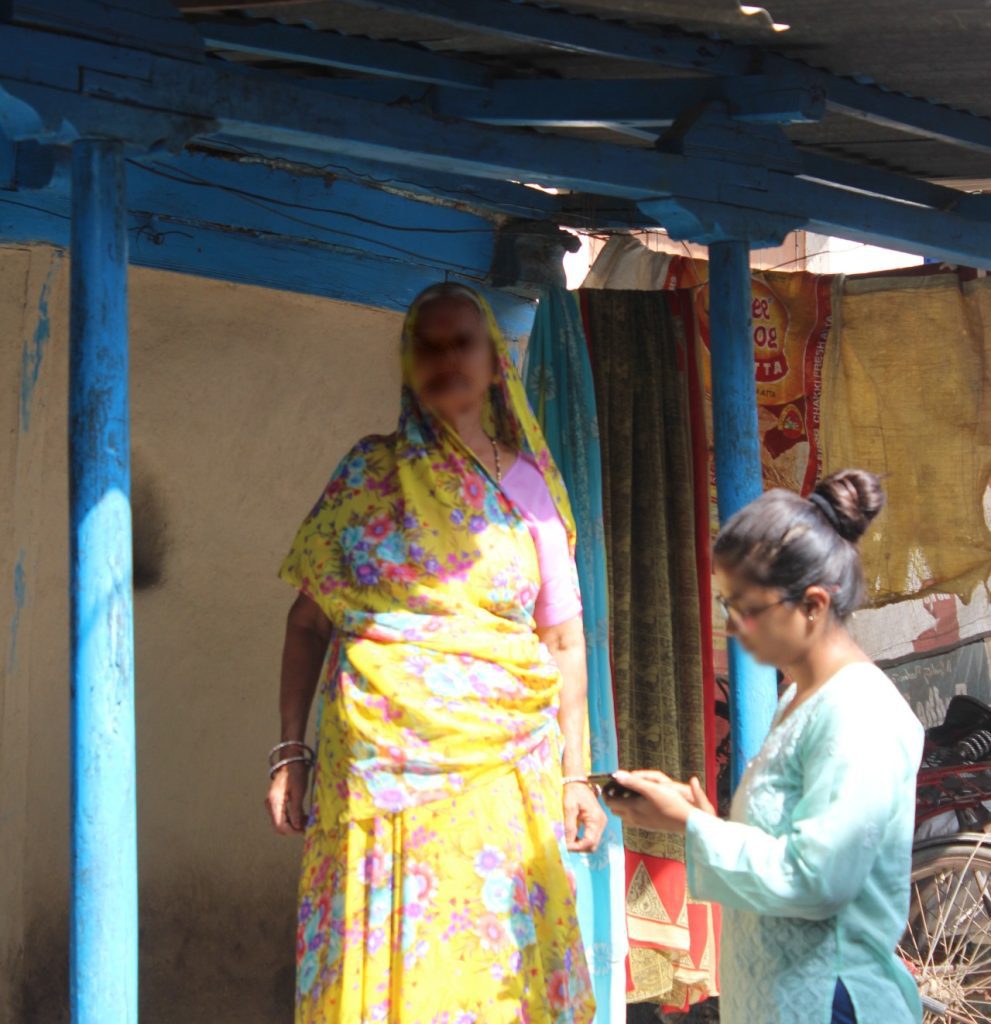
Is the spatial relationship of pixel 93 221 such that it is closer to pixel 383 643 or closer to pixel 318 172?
pixel 383 643

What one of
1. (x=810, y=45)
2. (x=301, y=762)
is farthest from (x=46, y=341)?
(x=810, y=45)

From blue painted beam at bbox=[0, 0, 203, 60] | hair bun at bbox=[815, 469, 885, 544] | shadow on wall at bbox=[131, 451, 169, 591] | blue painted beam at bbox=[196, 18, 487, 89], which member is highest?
blue painted beam at bbox=[196, 18, 487, 89]

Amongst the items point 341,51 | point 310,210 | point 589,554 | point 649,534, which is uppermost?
point 341,51

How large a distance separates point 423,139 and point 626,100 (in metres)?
0.68

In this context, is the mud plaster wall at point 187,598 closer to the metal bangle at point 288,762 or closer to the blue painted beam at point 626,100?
the blue painted beam at point 626,100

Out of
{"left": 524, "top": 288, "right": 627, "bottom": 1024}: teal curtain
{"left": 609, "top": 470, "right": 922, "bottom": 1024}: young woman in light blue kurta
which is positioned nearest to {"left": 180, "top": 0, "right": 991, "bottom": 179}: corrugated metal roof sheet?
{"left": 524, "top": 288, "right": 627, "bottom": 1024}: teal curtain

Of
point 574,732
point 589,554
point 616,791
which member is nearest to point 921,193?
point 589,554

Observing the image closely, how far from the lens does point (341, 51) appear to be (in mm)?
3514

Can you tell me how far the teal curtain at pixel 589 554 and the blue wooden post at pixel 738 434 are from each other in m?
0.50

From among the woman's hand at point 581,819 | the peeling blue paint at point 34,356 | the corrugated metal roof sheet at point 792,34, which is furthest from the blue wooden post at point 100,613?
the peeling blue paint at point 34,356

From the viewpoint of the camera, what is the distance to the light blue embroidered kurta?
6.72 ft

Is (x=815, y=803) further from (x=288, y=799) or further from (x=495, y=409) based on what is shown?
(x=495, y=409)

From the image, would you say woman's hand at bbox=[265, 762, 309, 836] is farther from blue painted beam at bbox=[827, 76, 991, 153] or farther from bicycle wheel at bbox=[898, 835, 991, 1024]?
bicycle wheel at bbox=[898, 835, 991, 1024]

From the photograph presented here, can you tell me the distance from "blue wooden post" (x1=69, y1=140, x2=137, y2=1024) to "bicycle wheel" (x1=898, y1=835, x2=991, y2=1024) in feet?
10.0
